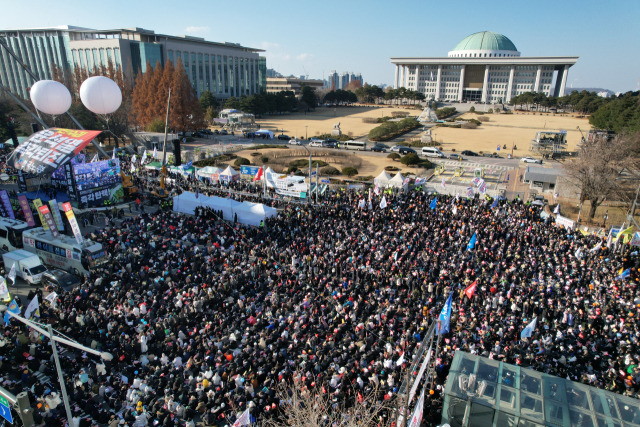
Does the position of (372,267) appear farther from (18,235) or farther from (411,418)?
(18,235)

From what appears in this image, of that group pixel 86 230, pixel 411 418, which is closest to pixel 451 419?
pixel 411 418

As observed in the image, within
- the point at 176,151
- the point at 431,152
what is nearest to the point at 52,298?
the point at 176,151

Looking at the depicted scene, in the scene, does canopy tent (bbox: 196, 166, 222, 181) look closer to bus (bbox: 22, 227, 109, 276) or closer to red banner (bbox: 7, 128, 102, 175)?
red banner (bbox: 7, 128, 102, 175)

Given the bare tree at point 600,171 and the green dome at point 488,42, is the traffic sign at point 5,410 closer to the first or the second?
the bare tree at point 600,171

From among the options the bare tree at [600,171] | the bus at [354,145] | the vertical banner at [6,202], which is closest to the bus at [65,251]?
the vertical banner at [6,202]

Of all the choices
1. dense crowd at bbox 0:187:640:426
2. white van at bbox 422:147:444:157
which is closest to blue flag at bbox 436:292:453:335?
dense crowd at bbox 0:187:640:426
